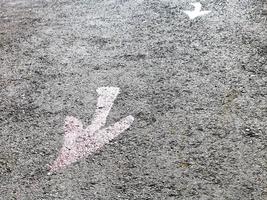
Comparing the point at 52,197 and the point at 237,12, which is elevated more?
the point at 237,12

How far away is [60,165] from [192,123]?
1.34 metres

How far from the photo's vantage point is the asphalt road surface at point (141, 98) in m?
3.40

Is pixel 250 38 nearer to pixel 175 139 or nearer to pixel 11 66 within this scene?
pixel 175 139

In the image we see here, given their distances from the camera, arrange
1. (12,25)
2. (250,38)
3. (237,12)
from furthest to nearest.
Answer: (12,25) → (237,12) → (250,38)

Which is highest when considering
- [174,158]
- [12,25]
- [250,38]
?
[250,38]

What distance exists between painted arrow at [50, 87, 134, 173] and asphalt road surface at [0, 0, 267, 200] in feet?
0.16

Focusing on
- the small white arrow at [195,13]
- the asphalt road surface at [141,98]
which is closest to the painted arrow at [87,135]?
the asphalt road surface at [141,98]

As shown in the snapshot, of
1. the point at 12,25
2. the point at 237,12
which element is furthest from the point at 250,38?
the point at 12,25

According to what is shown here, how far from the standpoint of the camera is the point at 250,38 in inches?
211

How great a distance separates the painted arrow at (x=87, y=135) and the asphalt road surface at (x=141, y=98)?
5cm

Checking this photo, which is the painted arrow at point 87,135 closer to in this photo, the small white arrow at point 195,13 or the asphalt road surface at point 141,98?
the asphalt road surface at point 141,98

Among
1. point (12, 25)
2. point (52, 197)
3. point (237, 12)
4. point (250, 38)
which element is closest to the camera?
point (52, 197)

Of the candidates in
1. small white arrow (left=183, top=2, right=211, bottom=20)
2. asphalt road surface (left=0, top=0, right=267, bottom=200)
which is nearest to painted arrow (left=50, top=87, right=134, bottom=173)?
asphalt road surface (left=0, top=0, right=267, bottom=200)

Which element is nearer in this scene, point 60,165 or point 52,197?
point 52,197
